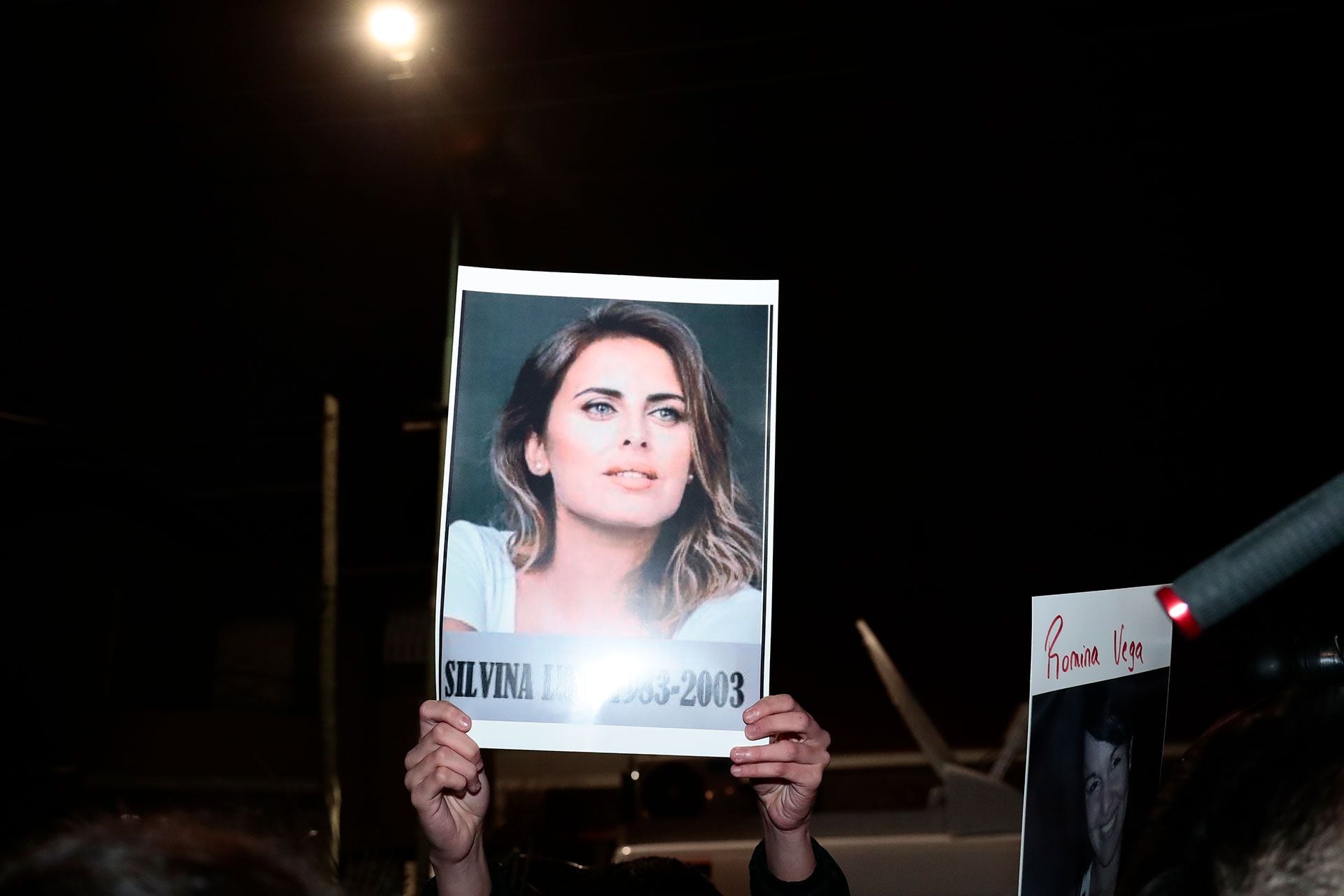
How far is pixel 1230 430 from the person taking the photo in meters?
8.17

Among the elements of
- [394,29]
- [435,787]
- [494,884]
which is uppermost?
[394,29]

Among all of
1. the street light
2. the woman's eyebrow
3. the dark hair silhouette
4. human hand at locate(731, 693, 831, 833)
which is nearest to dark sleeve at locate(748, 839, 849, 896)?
human hand at locate(731, 693, 831, 833)

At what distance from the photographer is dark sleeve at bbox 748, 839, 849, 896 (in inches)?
53.0

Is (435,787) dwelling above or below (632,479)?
below

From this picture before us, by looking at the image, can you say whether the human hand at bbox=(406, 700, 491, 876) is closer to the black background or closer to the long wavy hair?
the long wavy hair

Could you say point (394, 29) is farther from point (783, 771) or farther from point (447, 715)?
point (783, 771)

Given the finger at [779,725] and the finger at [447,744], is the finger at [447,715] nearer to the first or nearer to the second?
the finger at [447,744]

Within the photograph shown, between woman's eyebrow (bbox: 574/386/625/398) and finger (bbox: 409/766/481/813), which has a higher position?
woman's eyebrow (bbox: 574/386/625/398)

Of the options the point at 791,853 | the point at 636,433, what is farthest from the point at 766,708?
the point at 636,433

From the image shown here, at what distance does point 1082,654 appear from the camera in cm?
122

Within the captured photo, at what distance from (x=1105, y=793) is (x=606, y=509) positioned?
27.2 inches

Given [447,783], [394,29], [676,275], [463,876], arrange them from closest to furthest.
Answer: [447,783] → [463,876] → [394,29] → [676,275]

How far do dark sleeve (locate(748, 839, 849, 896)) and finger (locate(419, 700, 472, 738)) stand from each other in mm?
452

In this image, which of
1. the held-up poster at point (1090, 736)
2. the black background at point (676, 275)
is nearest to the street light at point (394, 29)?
the black background at point (676, 275)
